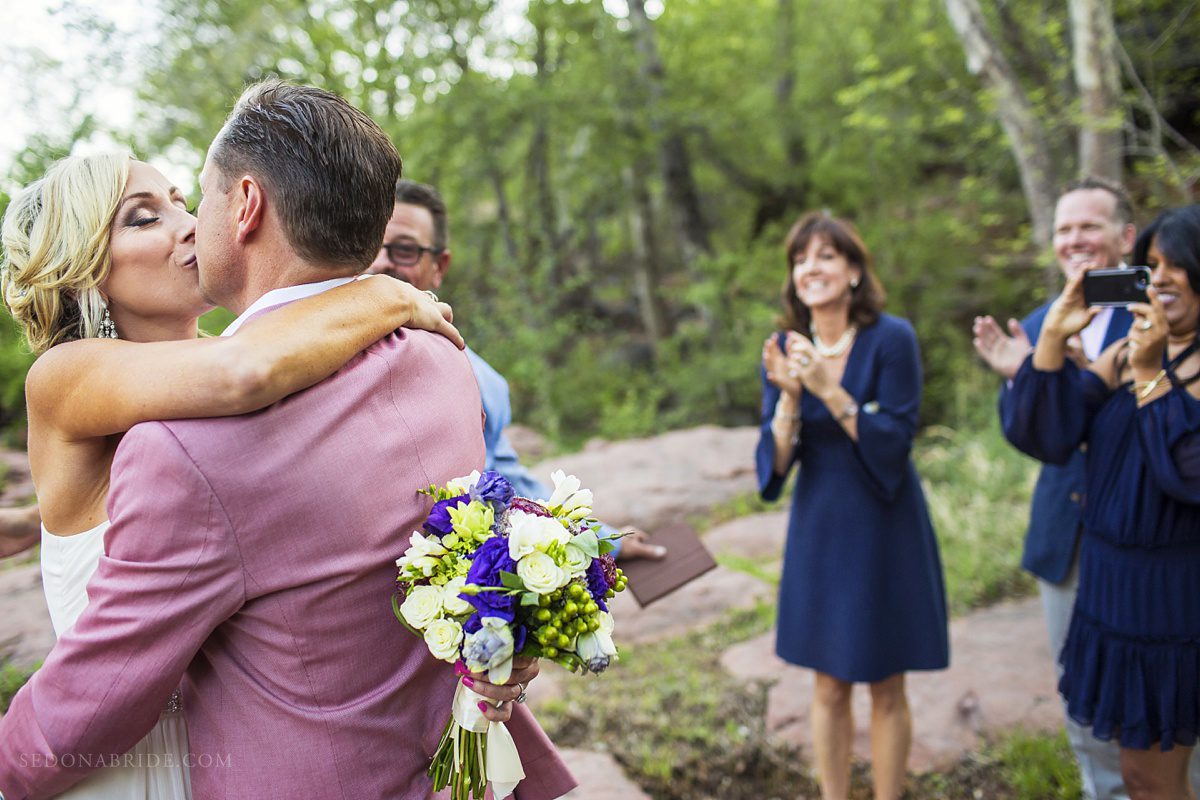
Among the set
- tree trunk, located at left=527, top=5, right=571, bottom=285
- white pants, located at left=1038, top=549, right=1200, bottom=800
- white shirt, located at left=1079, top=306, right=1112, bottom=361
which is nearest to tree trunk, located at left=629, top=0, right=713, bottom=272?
tree trunk, located at left=527, top=5, right=571, bottom=285

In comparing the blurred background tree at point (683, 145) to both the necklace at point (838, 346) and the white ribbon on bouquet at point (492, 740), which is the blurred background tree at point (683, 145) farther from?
the white ribbon on bouquet at point (492, 740)

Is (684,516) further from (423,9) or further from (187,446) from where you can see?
(423,9)

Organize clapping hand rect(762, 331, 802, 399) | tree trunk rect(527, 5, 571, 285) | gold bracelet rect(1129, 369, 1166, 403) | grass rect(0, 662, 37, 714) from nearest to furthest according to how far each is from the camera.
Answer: gold bracelet rect(1129, 369, 1166, 403)
grass rect(0, 662, 37, 714)
clapping hand rect(762, 331, 802, 399)
tree trunk rect(527, 5, 571, 285)

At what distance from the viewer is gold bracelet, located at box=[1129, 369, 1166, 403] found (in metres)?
2.62

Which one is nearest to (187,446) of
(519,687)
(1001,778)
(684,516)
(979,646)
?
(519,687)

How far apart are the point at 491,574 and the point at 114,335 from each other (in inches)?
40.8

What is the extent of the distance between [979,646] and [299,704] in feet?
14.2

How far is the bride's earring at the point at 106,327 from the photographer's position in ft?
5.78

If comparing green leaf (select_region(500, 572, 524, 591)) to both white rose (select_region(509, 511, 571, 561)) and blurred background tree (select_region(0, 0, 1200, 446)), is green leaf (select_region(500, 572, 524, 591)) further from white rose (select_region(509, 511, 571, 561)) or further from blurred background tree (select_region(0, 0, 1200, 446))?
blurred background tree (select_region(0, 0, 1200, 446))

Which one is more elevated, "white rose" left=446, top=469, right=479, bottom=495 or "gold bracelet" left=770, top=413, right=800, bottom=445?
"white rose" left=446, top=469, right=479, bottom=495

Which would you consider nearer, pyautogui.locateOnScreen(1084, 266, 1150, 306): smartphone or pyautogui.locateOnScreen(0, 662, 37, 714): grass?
pyautogui.locateOnScreen(1084, 266, 1150, 306): smartphone

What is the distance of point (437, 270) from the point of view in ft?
10.8

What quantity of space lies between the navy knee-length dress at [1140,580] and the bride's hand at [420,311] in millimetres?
2133

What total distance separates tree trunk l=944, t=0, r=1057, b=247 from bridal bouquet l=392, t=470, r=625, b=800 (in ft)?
23.8
